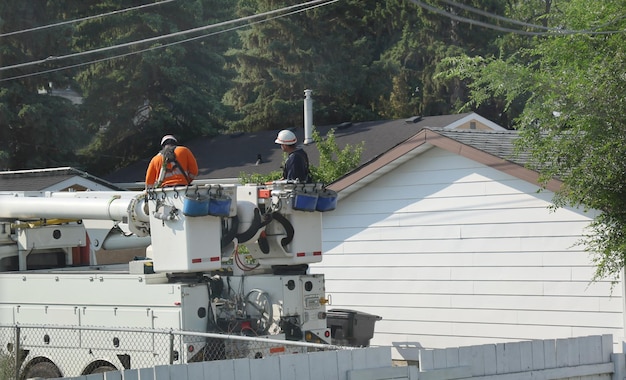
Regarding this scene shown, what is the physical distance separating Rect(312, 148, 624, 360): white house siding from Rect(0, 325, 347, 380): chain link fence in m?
4.25

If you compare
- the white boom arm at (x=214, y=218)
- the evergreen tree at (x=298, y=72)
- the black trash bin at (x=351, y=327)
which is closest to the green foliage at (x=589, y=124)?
the white boom arm at (x=214, y=218)

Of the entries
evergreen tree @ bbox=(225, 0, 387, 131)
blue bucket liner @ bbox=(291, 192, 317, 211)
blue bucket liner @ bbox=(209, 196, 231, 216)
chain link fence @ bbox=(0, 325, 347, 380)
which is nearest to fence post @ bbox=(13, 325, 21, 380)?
chain link fence @ bbox=(0, 325, 347, 380)

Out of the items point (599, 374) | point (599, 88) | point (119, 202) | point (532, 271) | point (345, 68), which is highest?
point (345, 68)

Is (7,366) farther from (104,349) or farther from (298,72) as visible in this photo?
(298,72)

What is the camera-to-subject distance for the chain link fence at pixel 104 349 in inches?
468

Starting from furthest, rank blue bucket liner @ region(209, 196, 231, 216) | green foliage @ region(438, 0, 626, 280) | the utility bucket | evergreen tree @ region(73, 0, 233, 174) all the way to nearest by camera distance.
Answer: evergreen tree @ region(73, 0, 233, 174)
green foliage @ region(438, 0, 626, 280)
blue bucket liner @ region(209, 196, 231, 216)
the utility bucket

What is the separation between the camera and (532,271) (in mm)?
15477

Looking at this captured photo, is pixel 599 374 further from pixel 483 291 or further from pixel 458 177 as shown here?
pixel 458 177

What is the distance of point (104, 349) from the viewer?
12.7 m

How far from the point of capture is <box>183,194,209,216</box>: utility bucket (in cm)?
1172

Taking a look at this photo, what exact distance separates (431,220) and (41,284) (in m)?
6.41

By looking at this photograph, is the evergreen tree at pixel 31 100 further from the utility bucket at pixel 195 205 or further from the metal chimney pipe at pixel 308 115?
the utility bucket at pixel 195 205

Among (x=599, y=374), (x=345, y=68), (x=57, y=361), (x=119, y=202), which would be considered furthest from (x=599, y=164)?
(x=345, y=68)

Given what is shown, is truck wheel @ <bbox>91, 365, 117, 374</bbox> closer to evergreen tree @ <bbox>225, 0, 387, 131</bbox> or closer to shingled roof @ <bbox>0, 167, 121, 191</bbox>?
shingled roof @ <bbox>0, 167, 121, 191</bbox>
